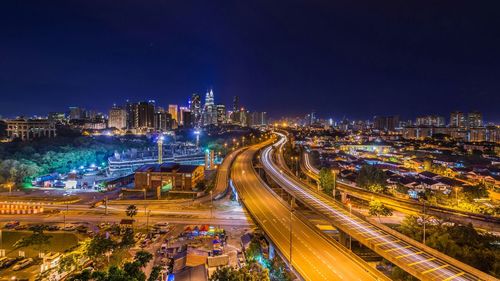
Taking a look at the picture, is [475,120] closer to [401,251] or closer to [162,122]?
[162,122]

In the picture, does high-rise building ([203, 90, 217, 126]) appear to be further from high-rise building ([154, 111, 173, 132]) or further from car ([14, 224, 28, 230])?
car ([14, 224, 28, 230])

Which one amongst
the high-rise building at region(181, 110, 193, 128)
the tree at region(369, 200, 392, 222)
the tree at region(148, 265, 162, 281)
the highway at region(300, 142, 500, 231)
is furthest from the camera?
the high-rise building at region(181, 110, 193, 128)

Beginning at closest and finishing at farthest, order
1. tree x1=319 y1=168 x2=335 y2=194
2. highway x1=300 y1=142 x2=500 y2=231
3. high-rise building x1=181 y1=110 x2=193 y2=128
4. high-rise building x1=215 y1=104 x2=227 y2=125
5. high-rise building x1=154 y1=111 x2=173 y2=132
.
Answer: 1. highway x1=300 y1=142 x2=500 y2=231
2. tree x1=319 y1=168 x2=335 y2=194
3. high-rise building x1=154 y1=111 x2=173 y2=132
4. high-rise building x1=181 y1=110 x2=193 y2=128
5. high-rise building x1=215 y1=104 x2=227 y2=125

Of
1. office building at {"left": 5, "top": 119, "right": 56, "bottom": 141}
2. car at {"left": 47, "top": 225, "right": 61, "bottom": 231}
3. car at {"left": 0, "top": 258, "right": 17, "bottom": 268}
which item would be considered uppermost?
office building at {"left": 5, "top": 119, "right": 56, "bottom": 141}

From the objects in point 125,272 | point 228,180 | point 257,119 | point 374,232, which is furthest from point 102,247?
point 257,119

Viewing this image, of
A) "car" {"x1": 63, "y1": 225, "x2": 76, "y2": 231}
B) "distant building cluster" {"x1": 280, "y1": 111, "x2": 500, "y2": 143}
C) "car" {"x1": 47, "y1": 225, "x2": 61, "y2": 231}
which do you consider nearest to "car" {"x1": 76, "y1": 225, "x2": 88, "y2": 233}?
"car" {"x1": 63, "y1": 225, "x2": 76, "y2": 231}

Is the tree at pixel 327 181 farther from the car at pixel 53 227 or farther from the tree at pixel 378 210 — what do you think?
the car at pixel 53 227

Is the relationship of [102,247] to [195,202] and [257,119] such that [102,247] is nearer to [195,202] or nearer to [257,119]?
[195,202]
